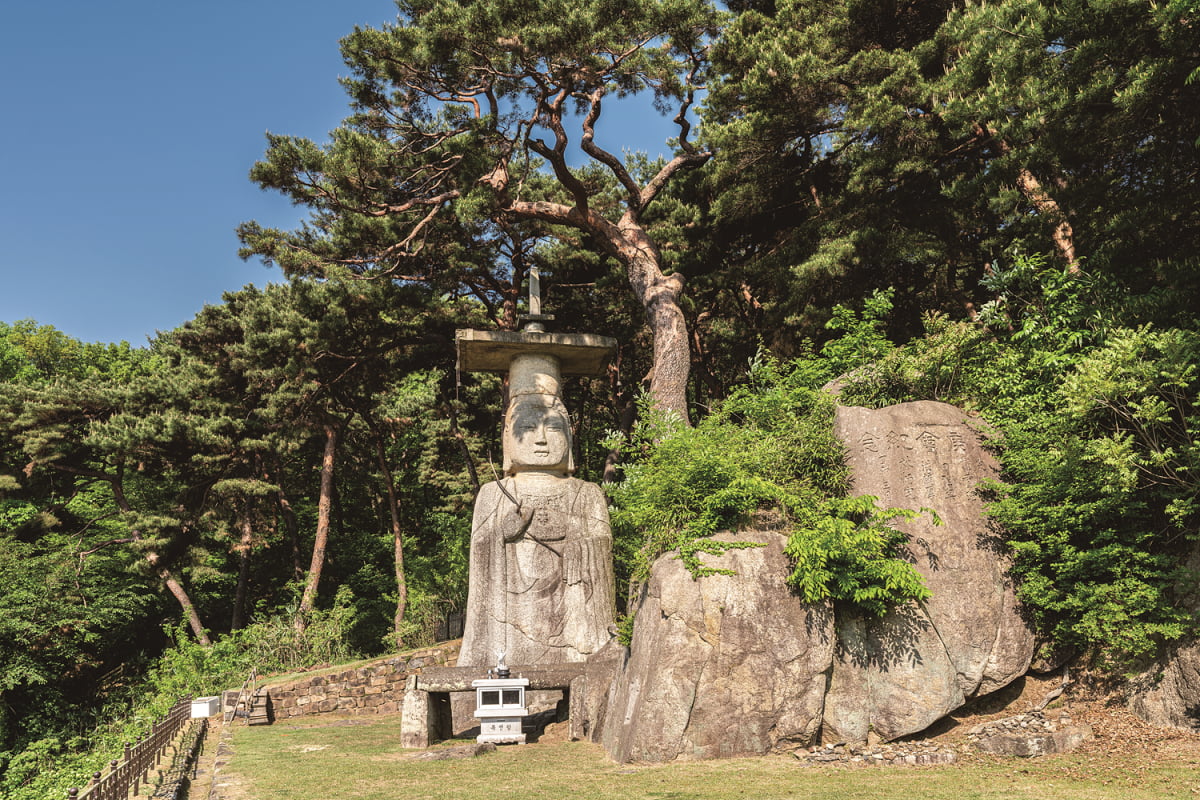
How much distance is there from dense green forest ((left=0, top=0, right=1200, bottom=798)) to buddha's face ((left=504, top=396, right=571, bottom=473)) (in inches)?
31.8

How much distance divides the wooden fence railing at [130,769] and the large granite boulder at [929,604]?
588 centimetres

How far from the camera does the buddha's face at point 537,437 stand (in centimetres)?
1153

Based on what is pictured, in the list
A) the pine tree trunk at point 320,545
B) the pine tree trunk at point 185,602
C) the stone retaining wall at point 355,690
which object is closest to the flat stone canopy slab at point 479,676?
the stone retaining wall at point 355,690

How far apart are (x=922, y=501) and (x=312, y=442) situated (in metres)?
21.9

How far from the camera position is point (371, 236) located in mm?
15875

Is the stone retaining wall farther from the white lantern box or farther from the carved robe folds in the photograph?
the white lantern box

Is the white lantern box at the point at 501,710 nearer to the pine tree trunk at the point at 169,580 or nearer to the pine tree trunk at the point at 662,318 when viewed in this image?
the pine tree trunk at the point at 662,318

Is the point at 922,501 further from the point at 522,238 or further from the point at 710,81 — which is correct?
the point at 522,238

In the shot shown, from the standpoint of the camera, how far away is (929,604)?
25.3 feet

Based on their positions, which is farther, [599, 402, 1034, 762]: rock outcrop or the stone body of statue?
the stone body of statue

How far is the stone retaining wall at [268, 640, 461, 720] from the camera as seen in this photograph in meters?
13.0

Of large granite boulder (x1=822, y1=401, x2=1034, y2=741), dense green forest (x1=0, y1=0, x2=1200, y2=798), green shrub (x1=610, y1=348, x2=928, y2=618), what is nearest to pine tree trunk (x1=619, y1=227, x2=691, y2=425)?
dense green forest (x1=0, y1=0, x2=1200, y2=798)

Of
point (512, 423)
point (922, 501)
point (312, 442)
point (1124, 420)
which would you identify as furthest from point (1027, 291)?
point (312, 442)

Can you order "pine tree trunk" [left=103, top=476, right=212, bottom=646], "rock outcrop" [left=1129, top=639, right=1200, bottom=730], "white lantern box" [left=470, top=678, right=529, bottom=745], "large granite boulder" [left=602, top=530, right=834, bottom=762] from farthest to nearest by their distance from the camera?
"pine tree trunk" [left=103, top=476, right=212, bottom=646], "white lantern box" [left=470, top=678, right=529, bottom=745], "large granite boulder" [left=602, top=530, right=834, bottom=762], "rock outcrop" [left=1129, top=639, right=1200, bottom=730]
